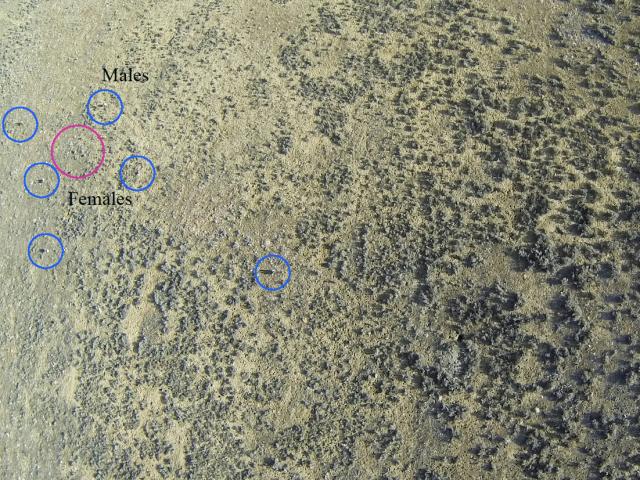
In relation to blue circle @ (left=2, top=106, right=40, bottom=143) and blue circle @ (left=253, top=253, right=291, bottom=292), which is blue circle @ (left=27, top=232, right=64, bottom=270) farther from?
blue circle @ (left=253, top=253, right=291, bottom=292)

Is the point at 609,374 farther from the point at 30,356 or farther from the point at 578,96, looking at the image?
the point at 30,356

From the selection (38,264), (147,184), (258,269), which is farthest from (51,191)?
(258,269)

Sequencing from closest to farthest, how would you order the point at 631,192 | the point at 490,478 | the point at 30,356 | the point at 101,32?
the point at 490,478, the point at 631,192, the point at 30,356, the point at 101,32

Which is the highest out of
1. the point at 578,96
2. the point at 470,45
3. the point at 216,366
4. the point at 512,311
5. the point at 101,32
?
the point at 470,45

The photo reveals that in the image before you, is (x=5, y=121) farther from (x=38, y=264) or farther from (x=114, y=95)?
(x=38, y=264)

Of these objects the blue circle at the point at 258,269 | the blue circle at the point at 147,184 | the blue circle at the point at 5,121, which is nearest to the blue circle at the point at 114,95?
Answer: the blue circle at the point at 147,184

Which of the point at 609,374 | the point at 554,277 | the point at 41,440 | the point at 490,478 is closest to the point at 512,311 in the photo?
the point at 554,277

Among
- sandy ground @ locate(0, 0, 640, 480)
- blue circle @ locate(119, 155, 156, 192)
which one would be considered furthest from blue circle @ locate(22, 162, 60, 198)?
blue circle @ locate(119, 155, 156, 192)

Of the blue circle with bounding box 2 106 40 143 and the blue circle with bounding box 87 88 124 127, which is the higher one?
the blue circle with bounding box 87 88 124 127
